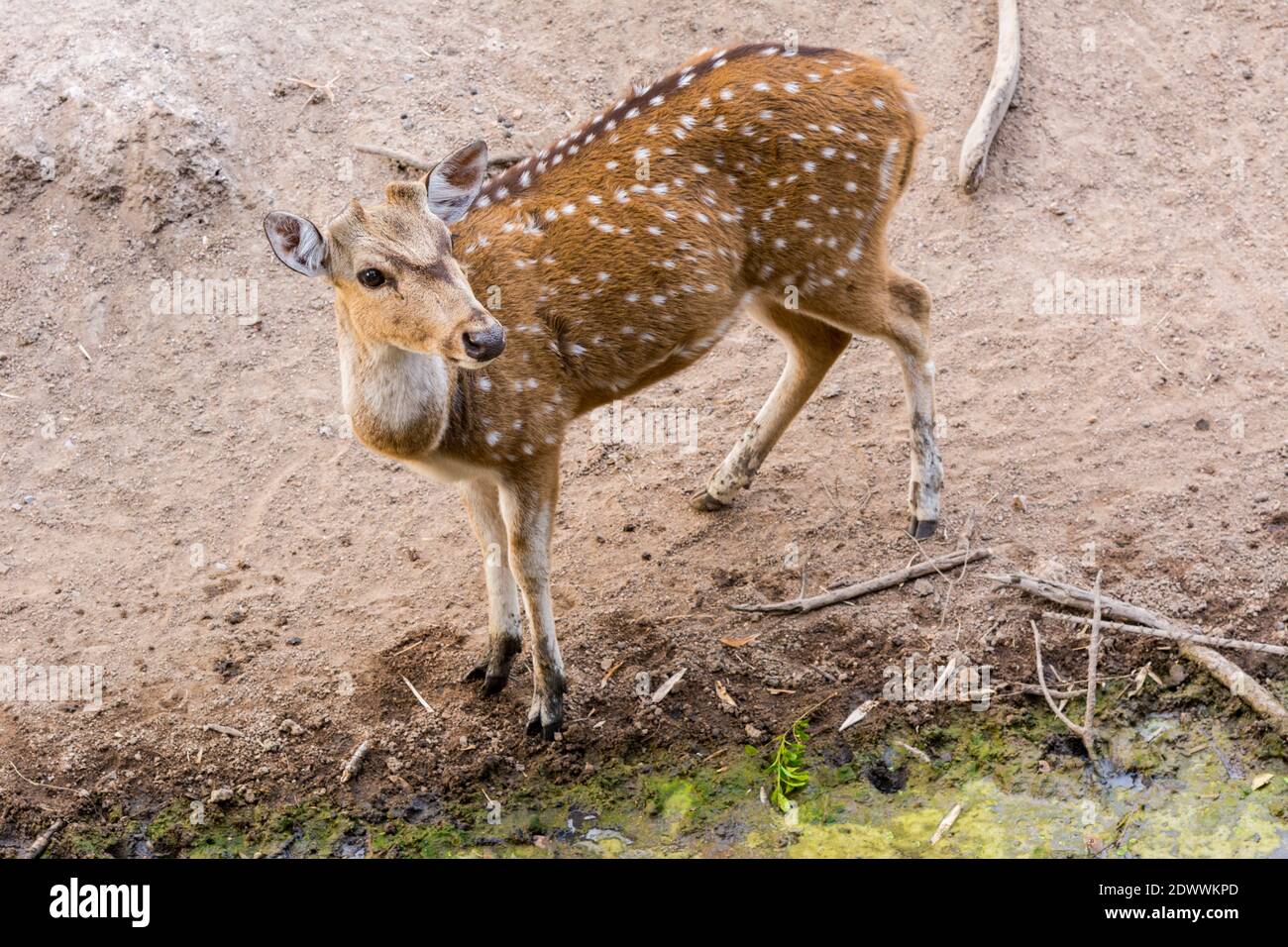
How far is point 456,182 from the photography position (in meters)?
5.44

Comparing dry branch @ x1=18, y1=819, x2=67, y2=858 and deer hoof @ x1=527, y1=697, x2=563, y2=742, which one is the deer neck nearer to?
deer hoof @ x1=527, y1=697, x2=563, y2=742

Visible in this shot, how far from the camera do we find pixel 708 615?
658cm

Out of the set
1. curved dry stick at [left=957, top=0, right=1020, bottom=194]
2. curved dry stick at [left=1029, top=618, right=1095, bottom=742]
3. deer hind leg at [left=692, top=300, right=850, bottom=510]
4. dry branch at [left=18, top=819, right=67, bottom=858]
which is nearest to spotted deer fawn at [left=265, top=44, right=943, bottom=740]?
deer hind leg at [left=692, top=300, right=850, bottom=510]

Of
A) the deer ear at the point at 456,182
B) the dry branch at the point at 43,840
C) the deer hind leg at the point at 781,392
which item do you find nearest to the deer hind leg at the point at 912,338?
the deer hind leg at the point at 781,392

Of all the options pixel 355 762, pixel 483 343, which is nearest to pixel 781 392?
pixel 483 343

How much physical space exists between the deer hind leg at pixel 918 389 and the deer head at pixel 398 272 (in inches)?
98.9

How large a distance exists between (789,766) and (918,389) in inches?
84.5

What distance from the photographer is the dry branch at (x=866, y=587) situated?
21.3 feet

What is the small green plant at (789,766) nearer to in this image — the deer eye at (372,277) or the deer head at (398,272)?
the deer head at (398,272)

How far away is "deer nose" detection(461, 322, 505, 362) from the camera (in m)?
4.83

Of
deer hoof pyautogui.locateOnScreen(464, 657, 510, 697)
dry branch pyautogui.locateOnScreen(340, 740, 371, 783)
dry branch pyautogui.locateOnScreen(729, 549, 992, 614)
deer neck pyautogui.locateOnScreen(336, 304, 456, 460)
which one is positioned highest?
deer neck pyautogui.locateOnScreen(336, 304, 456, 460)

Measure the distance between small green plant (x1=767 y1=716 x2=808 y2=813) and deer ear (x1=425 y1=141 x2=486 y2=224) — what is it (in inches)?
102

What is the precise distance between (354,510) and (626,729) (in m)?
2.30

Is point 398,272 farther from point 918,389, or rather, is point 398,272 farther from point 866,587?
point 918,389
